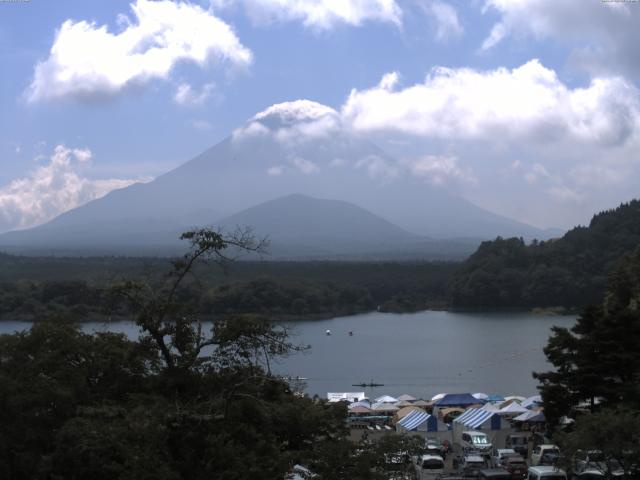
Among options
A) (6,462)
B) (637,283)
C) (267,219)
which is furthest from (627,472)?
(267,219)

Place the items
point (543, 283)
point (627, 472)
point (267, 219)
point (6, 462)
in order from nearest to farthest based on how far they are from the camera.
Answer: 1. point (6, 462)
2. point (627, 472)
3. point (543, 283)
4. point (267, 219)

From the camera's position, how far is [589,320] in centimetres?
1138

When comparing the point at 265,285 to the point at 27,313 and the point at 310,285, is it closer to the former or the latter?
the point at 310,285

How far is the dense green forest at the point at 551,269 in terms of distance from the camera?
48.7 meters

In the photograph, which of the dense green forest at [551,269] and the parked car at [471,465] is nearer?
the parked car at [471,465]

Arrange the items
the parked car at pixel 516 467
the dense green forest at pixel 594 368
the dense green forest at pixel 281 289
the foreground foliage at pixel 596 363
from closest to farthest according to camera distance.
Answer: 1. the parked car at pixel 516 467
2. the dense green forest at pixel 594 368
3. the foreground foliage at pixel 596 363
4. the dense green forest at pixel 281 289

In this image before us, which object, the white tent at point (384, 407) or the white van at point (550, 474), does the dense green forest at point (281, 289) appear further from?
the white van at point (550, 474)

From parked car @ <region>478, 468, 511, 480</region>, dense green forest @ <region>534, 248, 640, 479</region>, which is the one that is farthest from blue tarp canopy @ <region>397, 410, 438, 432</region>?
parked car @ <region>478, 468, 511, 480</region>

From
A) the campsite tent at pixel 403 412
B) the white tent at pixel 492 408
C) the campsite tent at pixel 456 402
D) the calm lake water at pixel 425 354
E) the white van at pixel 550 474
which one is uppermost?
the white van at pixel 550 474

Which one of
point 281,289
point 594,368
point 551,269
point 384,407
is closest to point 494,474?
point 594,368

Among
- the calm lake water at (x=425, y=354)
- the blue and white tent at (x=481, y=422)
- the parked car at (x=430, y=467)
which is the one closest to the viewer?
the parked car at (x=430, y=467)

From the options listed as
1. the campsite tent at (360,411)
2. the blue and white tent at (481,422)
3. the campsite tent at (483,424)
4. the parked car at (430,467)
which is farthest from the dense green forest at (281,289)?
the parked car at (430,467)

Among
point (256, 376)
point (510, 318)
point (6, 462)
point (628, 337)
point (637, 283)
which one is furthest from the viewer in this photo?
point (510, 318)

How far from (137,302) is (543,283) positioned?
151ft
